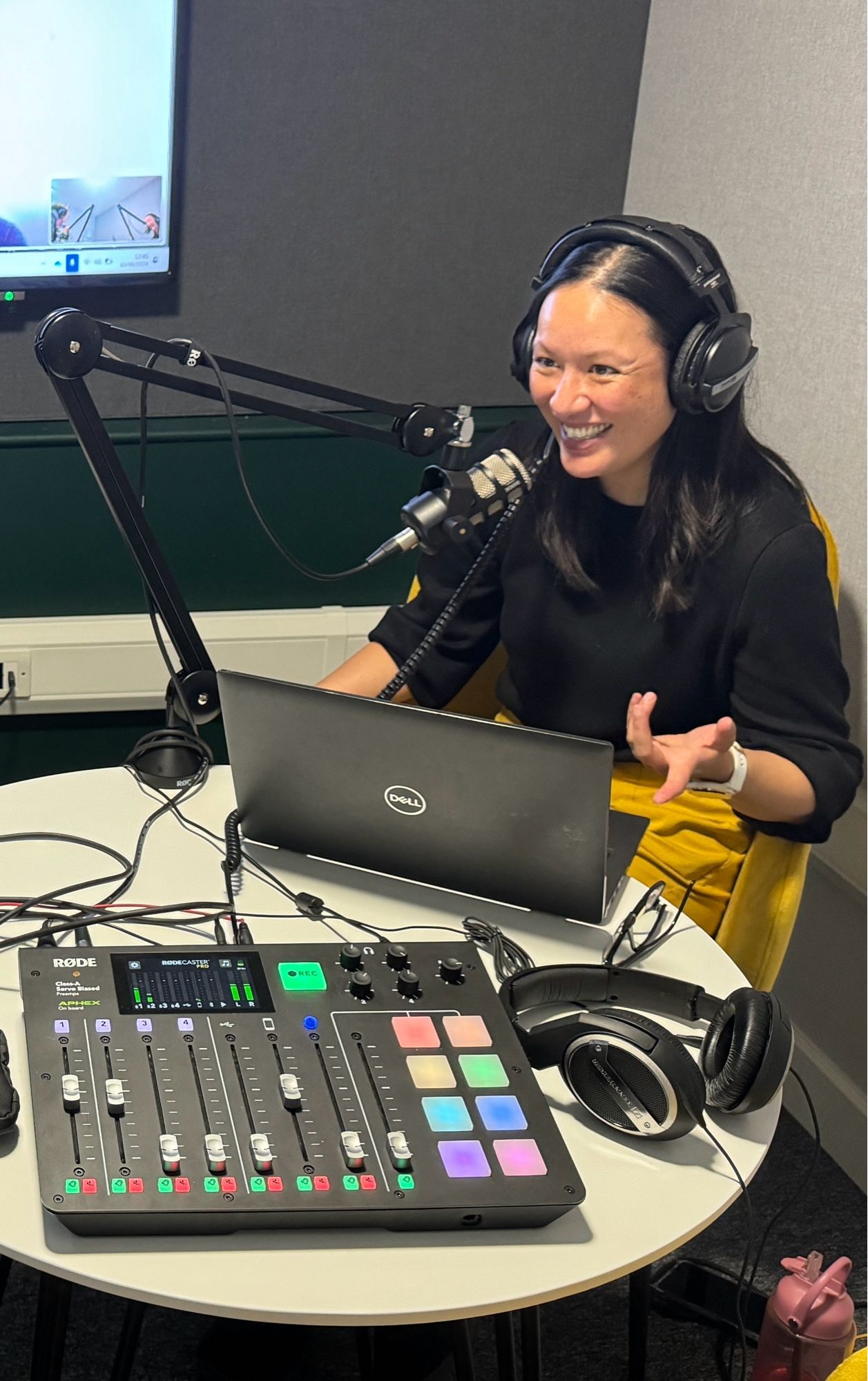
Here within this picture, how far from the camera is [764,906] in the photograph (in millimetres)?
1749

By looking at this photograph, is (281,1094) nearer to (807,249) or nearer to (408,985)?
(408,985)

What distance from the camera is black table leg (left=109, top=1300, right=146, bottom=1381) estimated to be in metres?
1.39

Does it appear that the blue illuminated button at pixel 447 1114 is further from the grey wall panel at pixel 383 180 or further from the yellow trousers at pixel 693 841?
the grey wall panel at pixel 383 180

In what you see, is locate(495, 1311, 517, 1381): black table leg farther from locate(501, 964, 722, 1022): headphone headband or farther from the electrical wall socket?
the electrical wall socket

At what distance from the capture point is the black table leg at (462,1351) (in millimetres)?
1254

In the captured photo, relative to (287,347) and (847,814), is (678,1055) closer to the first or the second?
(847,814)

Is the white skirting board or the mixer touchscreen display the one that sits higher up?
the mixer touchscreen display

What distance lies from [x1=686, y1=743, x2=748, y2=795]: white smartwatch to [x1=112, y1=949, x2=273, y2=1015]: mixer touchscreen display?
56cm

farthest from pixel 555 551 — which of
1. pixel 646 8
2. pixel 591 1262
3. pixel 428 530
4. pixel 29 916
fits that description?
pixel 646 8

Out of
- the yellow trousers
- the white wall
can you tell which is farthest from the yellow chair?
the white wall

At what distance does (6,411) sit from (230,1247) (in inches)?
67.5

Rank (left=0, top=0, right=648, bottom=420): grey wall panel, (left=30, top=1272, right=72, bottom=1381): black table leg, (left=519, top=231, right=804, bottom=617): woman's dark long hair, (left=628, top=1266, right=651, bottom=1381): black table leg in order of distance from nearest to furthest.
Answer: (left=30, top=1272, right=72, bottom=1381): black table leg
(left=628, top=1266, right=651, bottom=1381): black table leg
(left=519, top=231, right=804, bottom=617): woman's dark long hair
(left=0, top=0, right=648, bottom=420): grey wall panel

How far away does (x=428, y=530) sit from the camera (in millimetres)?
1337

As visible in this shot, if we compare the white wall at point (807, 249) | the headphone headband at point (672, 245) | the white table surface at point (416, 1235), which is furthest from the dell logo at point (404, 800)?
the white wall at point (807, 249)
